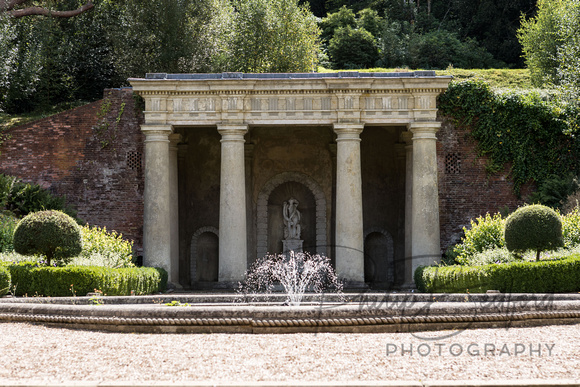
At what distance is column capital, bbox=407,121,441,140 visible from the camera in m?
20.6

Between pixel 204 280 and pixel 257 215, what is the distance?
3.25m

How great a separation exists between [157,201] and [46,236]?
18.1ft

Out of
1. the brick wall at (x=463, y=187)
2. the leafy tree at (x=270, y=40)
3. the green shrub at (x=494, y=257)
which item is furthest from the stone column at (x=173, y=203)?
the leafy tree at (x=270, y=40)

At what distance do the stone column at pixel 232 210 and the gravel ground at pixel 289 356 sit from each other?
11.0 m

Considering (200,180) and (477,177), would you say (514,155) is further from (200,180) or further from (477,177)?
(200,180)

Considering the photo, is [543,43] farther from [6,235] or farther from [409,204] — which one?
[6,235]

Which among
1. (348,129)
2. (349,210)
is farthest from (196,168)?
(349,210)

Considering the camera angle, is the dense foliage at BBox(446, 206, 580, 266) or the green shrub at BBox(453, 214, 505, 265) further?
the green shrub at BBox(453, 214, 505, 265)

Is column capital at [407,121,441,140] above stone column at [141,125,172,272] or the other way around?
above

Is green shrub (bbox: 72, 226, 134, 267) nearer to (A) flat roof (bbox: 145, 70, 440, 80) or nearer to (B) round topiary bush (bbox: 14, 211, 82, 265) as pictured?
(B) round topiary bush (bbox: 14, 211, 82, 265)

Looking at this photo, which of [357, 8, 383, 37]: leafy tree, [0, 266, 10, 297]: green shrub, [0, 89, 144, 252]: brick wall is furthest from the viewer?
[357, 8, 383, 37]: leafy tree

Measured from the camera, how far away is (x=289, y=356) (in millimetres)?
7684

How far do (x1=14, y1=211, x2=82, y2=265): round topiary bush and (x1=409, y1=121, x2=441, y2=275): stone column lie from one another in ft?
33.4

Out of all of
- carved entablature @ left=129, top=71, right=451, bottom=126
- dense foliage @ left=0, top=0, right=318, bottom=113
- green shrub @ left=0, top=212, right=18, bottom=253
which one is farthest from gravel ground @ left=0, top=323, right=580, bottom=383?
dense foliage @ left=0, top=0, right=318, bottom=113
